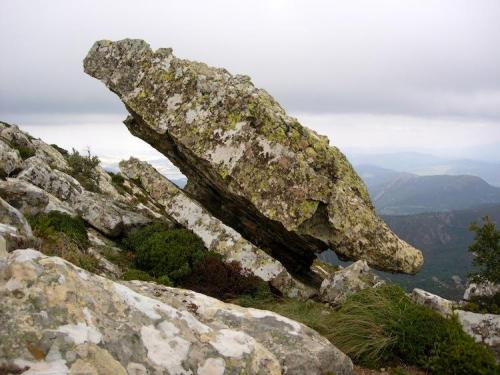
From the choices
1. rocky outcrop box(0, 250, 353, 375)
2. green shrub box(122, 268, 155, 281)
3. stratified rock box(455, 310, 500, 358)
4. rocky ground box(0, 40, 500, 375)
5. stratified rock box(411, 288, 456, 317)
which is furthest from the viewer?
stratified rock box(411, 288, 456, 317)

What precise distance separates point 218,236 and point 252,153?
344 centimetres

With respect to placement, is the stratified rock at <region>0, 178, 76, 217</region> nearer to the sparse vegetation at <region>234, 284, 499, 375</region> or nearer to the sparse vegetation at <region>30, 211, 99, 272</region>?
the sparse vegetation at <region>30, 211, 99, 272</region>

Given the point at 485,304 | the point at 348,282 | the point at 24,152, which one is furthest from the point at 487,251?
the point at 24,152

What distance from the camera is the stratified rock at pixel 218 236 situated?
51.3ft

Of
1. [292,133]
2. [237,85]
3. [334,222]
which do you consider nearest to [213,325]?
[334,222]

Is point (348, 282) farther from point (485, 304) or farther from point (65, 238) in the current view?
point (65, 238)

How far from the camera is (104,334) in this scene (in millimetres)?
5762

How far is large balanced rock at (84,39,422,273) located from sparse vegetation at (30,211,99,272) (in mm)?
4723

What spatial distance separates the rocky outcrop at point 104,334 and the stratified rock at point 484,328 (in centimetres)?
589

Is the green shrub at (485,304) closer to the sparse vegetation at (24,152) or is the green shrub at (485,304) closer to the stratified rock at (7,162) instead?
the stratified rock at (7,162)

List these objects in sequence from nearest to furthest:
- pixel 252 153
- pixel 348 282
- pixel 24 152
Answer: pixel 348 282
pixel 252 153
pixel 24 152

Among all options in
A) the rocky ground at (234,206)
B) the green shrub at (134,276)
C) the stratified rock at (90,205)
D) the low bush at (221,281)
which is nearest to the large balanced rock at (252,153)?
the rocky ground at (234,206)

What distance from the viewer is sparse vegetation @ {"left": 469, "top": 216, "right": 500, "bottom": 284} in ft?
51.2

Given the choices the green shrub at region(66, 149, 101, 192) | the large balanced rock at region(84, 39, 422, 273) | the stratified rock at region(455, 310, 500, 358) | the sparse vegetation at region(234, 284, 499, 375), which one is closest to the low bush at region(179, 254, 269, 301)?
the large balanced rock at region(84, 39, 422, 273)
